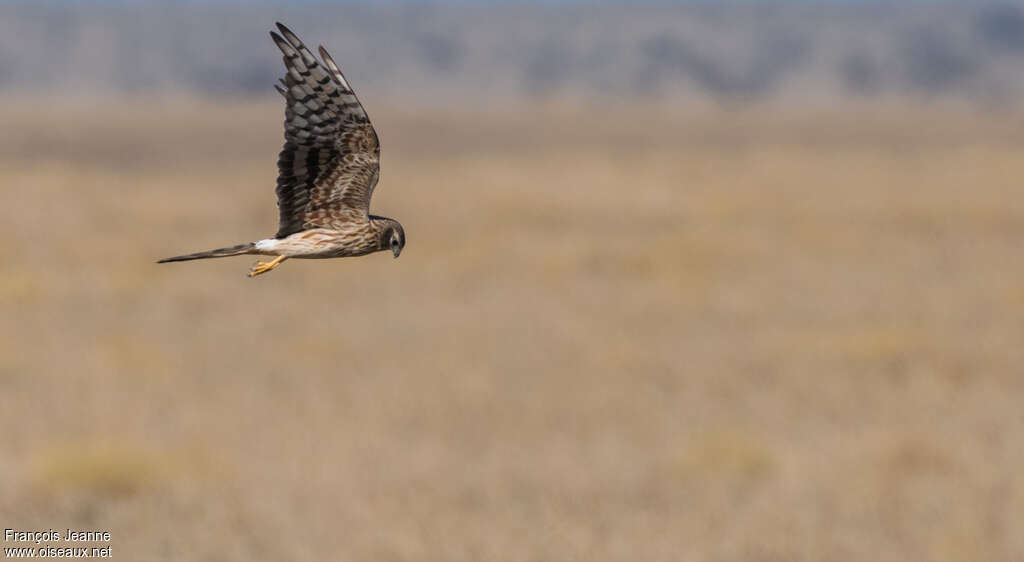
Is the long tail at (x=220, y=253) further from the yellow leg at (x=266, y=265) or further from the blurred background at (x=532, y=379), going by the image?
the blurred background at (x=532, y=379)

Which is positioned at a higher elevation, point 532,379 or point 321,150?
point 321,150

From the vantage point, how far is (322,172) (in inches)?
96.2

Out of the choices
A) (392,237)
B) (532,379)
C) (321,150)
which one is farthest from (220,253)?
(532,379)

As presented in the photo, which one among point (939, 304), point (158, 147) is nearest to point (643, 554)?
point (939, 304)

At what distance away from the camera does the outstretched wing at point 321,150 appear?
233cm

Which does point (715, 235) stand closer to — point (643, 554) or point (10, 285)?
point (10, 285)

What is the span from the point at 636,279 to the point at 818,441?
16.3m

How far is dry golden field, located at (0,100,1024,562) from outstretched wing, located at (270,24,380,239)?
9.66 m

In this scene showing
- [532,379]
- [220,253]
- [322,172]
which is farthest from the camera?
[532,379]

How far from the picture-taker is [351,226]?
7.61 ft

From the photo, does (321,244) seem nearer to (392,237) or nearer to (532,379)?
(392,237)

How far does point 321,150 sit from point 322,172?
1.9 inches

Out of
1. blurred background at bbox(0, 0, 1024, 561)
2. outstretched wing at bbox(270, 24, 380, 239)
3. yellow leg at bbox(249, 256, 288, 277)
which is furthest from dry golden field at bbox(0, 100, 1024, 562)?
yellow leg at bbox(249, 256, 288, 277)

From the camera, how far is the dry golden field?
2017 centimetres
